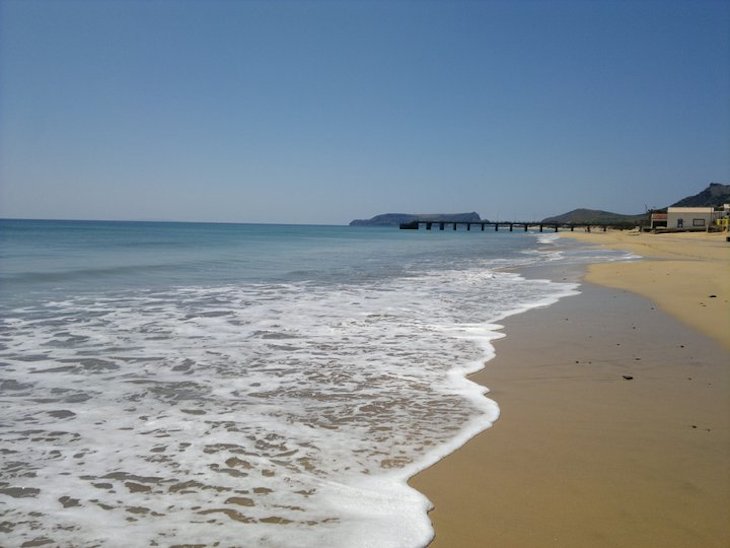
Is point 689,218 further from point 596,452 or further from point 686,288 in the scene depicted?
point 596,452

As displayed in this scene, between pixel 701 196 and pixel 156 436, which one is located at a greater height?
pixel 701 196

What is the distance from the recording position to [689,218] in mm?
84562

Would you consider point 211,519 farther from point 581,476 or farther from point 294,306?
point 294,306

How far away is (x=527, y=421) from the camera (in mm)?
4480

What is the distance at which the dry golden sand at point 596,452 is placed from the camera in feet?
9.37

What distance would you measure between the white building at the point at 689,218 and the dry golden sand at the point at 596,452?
292ft

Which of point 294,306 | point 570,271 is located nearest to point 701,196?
point 570,271

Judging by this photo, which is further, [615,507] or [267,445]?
[267,445]

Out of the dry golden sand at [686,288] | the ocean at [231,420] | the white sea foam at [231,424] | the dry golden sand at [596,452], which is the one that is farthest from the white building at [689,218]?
the white sea foam at [231,424]

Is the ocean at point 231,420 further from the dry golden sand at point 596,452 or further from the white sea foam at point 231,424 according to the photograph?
the dry golden sand at point 596,452

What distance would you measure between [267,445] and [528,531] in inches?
77.8

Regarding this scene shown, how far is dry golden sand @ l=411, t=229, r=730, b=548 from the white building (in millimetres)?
88892

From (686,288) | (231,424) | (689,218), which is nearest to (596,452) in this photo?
(231,424)

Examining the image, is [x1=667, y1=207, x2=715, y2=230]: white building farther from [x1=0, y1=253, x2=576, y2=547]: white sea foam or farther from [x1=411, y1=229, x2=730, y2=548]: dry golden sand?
[x1=0, y1=253, x2=576, y2=547]: white sea foam
